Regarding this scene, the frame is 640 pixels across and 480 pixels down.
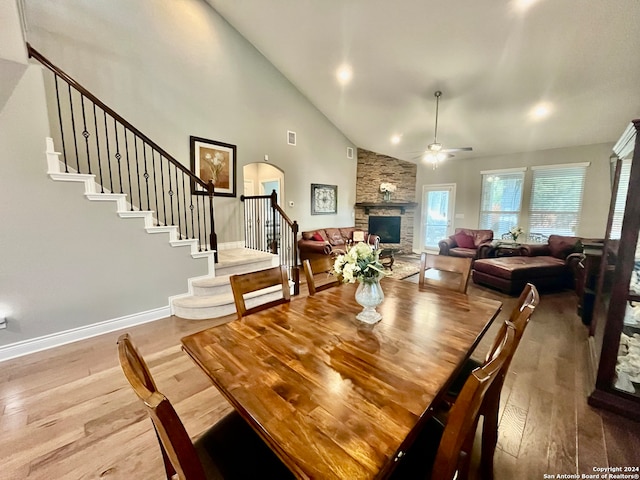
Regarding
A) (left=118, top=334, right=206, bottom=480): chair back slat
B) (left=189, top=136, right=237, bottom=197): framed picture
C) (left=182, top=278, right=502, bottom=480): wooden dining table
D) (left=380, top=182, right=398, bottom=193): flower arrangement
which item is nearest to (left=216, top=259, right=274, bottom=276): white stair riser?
(left=189, top=136, right=237, bottom=197): framed picture

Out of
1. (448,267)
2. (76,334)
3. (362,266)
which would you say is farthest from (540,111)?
(76,334)

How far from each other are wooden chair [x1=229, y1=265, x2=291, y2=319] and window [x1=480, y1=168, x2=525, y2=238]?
664 centimetres

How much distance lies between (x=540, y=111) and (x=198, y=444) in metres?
6.26

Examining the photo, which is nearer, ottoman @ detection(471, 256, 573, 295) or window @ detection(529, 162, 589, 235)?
ottoman @ detection(471, 256, 573, 295)

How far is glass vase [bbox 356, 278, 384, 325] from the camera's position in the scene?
1443mm

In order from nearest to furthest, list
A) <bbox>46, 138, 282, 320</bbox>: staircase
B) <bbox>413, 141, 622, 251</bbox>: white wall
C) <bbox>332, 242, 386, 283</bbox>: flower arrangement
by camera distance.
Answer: <bbox>332, 242, 386, 283</bbox>: flower arrangement → <bbox>46, 138, 282, 320</bbox>: staircase → <bbox>413, 141, 622, 251</bbox>: white wall

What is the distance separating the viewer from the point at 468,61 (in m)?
3.77

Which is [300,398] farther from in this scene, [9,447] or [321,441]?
[9,447]

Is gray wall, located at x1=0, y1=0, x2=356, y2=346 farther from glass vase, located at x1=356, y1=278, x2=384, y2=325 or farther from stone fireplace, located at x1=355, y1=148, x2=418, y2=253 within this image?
glass vase, located at x1=356, y1=278, x2=384, y2=325

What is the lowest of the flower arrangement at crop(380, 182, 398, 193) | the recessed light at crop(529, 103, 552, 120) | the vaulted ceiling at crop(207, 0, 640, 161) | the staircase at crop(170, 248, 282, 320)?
the staircase at crop(170, 248, 282, 320)

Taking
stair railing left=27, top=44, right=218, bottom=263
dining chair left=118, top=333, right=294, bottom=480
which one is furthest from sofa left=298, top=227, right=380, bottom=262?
dining chair left=118, top=333, right=294, bottom=480

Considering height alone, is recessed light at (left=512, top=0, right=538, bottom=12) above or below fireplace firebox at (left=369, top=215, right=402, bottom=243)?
above

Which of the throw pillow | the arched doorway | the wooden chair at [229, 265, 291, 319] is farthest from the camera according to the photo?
the arched doorway

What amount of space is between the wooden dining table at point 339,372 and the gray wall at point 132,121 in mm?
2304
